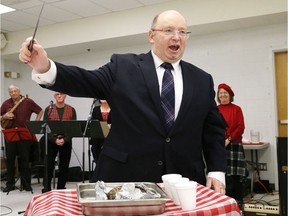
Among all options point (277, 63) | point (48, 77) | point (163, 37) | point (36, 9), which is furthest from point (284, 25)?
point (48, 77)

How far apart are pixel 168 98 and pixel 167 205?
0.49 m

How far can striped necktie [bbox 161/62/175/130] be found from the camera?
1.27m

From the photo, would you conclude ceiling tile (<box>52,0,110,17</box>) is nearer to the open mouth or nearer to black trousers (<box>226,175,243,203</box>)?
black trousers (<box>226,175,243,203</box>)

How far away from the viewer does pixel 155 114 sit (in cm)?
126

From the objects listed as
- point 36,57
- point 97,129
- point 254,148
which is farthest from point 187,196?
point 254,148

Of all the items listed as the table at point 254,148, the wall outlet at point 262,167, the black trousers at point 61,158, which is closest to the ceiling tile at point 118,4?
the black trousers at point 61,158

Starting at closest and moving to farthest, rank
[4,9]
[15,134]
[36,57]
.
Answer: [36,57] < [15,134] < [4,9]

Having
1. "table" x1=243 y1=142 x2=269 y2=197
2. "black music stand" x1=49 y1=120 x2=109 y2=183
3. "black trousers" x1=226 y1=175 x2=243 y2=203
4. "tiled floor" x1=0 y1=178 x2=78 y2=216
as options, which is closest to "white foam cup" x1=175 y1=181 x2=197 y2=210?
"black music stand" x1=49 y1=120 x2=109 y2=183

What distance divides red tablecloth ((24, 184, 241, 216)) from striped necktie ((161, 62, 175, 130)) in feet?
1.10

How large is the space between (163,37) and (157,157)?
0.48 m

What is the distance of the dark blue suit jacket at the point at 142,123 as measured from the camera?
125 cm

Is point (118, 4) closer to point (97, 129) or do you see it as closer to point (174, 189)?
point (97, 129)

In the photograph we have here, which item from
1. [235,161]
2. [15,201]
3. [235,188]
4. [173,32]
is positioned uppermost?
[173,32]

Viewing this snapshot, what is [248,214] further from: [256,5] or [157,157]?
[256,5]
